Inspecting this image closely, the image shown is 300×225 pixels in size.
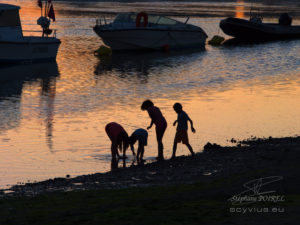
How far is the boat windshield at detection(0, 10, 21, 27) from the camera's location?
33.8 m

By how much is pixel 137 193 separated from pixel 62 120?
991cm

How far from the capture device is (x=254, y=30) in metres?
55.7

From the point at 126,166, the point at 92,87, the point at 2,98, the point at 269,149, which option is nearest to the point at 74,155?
the point at 126,166

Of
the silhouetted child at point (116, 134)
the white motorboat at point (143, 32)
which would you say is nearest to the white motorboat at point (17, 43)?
the white motorboat at point (143, 32)

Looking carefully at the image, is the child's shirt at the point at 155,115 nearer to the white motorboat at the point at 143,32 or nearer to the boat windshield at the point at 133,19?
the white motorboat at the point at 143,32

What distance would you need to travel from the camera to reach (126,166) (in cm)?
1484

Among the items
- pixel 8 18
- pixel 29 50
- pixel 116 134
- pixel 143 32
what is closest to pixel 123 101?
pixel 116 134

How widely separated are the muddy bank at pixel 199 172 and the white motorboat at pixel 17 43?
2100cm

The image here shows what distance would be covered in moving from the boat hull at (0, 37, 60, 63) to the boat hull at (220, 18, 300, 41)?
22376mm

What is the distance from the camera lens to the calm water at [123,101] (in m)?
16.3

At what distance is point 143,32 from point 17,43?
1083 centimetres

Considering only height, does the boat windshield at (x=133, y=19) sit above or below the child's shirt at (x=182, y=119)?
below

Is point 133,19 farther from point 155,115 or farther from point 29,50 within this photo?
point 155,115

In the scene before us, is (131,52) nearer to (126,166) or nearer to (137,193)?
(126,166)
